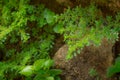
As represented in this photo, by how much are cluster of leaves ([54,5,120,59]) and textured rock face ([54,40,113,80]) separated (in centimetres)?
16

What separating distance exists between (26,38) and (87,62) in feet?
2.05

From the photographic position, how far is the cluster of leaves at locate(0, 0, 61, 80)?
2.41m

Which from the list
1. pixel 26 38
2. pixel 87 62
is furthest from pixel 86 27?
pixel 26 38

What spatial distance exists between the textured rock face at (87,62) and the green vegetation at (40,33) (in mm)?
113

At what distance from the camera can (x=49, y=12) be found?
253cm

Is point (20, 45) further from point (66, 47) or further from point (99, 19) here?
point (99, 19)

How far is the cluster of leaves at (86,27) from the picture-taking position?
2.15 metres

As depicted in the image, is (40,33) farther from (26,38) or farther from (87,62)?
(87,62)

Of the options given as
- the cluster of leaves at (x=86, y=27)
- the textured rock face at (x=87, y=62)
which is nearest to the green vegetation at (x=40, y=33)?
the cluster of leaves at (x=86, y=27)

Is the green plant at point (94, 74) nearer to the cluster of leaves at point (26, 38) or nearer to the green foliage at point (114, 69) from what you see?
the green foliage at point (114, 69)

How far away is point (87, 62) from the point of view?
246 centimetres

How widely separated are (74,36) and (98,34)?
21 cm

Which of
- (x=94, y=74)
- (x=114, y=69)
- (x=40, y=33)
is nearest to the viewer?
(x=114, y=69)

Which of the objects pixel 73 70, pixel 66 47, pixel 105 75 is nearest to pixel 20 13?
pixel 66 47
